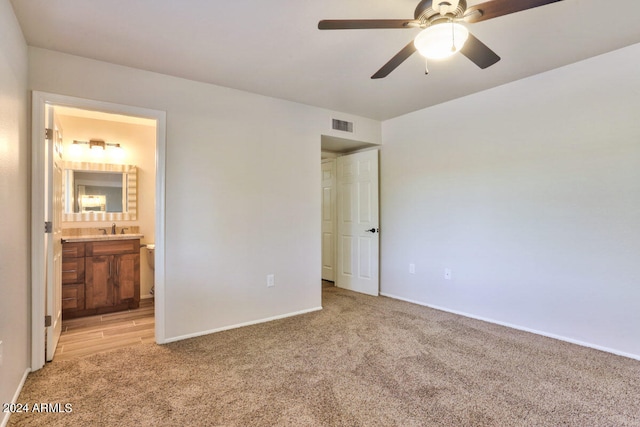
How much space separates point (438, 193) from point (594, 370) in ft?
6.72

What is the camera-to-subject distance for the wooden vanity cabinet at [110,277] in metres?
3.58

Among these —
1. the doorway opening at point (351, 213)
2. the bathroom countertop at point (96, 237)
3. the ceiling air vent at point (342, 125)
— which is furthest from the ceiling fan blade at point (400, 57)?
the bathroom countertop at point (96, 237)

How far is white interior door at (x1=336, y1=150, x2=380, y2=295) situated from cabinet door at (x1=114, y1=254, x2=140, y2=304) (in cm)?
267

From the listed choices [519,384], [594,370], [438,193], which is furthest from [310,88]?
[594,370]

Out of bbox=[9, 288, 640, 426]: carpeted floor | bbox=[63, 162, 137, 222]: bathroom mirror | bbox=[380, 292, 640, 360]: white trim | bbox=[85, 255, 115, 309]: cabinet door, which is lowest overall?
bbox=[9, 288, 640, 426]: carpeted floor

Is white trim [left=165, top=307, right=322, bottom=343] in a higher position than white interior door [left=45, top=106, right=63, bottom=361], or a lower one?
lower

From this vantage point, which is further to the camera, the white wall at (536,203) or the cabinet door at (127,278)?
the cabinet door at (127,278)

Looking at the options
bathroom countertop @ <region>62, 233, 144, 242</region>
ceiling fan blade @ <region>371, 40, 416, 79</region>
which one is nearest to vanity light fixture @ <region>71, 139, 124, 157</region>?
bathroom countertop @ <region>62, 233, 144, 242</region>

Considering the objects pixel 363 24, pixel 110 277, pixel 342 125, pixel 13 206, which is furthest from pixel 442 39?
pixel 110 277

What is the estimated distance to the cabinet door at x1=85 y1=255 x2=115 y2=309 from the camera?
358 cm

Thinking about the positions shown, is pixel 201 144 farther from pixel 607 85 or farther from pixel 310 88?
pixel 607 85

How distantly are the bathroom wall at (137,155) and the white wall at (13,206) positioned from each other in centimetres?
200

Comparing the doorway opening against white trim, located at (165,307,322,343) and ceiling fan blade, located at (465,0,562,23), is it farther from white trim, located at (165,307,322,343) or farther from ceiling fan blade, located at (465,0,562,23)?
ceiling fan blade, located at (465,0,562,23)

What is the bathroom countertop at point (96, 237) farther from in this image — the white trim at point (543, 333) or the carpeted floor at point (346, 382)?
the white trim at point (543, 333)
